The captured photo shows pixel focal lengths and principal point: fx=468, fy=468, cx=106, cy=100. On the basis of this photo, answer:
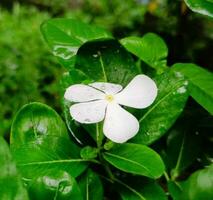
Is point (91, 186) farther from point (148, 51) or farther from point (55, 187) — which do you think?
point (148, 51)

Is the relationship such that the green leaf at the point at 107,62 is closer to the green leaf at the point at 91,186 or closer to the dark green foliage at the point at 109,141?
Result: the dark green foliage at the point at 109,141

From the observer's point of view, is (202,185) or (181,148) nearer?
(202,185)

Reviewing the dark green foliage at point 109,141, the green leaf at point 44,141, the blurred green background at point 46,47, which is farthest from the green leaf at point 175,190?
the blurred green background at point 46,47

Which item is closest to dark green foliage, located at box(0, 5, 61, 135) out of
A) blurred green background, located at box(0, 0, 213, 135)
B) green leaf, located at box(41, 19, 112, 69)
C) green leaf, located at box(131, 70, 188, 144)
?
blurred green background, located at box(0, 0, 213, 135)

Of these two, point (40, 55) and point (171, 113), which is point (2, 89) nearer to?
point (40, 55)

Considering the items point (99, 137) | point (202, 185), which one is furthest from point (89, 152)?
point (202, 185)

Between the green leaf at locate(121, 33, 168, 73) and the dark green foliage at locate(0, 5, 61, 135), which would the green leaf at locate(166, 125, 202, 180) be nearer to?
the green leaf at locate(121, 33, 168, 73)
